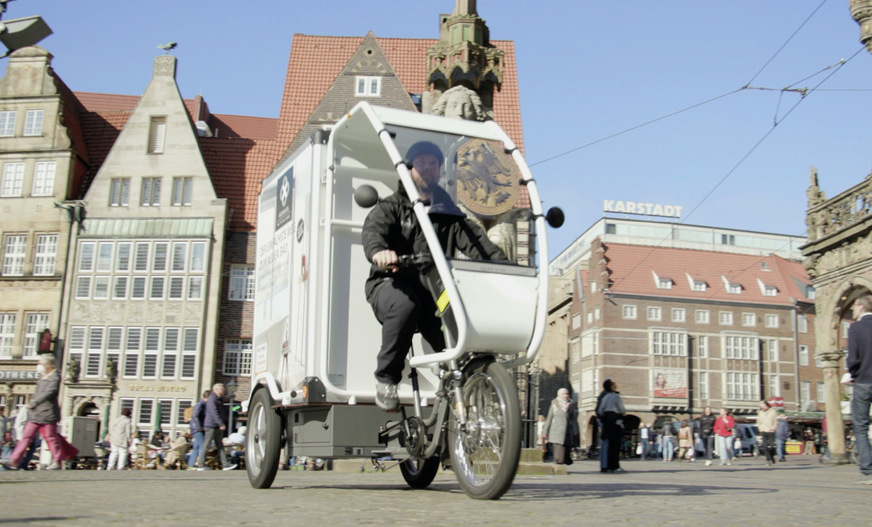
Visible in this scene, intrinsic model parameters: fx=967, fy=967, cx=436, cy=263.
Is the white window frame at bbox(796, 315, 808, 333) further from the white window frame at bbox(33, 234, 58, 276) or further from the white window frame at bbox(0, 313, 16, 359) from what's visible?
the white window frame at bbox(0, 313, 16, 359)

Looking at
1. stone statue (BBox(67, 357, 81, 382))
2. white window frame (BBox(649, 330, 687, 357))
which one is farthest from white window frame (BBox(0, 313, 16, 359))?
white window frame (BBox(649, 330, 687, 357))

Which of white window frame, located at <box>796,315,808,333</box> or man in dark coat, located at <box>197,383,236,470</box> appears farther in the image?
white window frame, located at <box>796,315,808,333</box>

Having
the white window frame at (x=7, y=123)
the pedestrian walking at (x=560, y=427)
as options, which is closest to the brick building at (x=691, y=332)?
the white window frame at (x=7, y=123)

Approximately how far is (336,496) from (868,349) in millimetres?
5590

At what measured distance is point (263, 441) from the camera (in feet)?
24.8

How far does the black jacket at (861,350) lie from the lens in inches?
353

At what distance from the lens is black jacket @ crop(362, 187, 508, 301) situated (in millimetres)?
5707

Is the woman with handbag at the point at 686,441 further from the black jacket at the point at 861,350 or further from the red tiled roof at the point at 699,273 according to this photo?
the red tiled roof at the point at 699,273

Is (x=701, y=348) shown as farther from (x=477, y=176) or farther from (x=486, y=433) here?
(x=486, y=433)

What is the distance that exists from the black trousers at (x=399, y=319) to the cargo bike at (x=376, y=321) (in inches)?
5.9

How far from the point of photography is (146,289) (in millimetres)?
36031

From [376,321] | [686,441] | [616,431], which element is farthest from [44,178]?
[376,321]

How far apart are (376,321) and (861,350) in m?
4.88

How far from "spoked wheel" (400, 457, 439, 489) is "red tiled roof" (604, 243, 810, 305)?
64244 mm
